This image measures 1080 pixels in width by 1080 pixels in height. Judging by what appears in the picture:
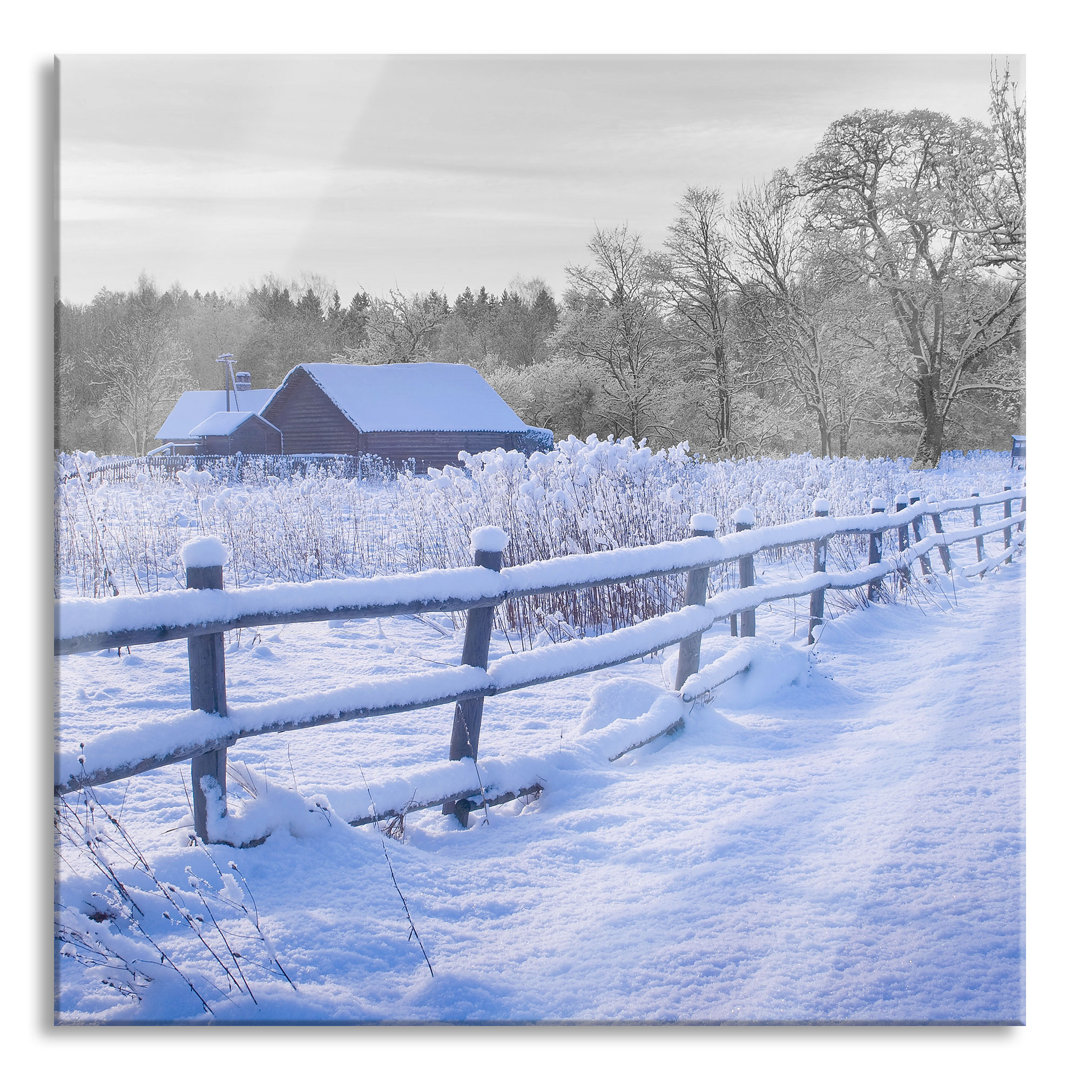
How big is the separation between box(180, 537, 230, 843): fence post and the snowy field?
0.26ft

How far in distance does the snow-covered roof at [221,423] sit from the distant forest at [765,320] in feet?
0.49

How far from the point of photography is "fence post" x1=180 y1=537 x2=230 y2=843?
7.04 feet

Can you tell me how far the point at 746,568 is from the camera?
14.4ft

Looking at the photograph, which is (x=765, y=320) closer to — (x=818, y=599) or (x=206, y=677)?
(x=818, y=599)

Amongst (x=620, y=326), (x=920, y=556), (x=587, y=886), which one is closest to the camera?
(x=587, y=886)

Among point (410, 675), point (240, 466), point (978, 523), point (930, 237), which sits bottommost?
point (410, 675)

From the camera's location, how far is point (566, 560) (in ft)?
9.71

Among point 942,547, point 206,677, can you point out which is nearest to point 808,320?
point 206,677

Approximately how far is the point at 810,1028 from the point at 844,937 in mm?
271

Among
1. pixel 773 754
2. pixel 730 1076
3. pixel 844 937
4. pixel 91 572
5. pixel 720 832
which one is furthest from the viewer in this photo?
pixel 773 754

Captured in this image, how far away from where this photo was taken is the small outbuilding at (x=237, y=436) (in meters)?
Result: 3.16

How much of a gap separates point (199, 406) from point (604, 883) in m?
2.13

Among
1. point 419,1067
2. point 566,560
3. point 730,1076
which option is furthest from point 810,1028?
point 566,560

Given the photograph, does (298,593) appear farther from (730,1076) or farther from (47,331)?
(730,1076)
